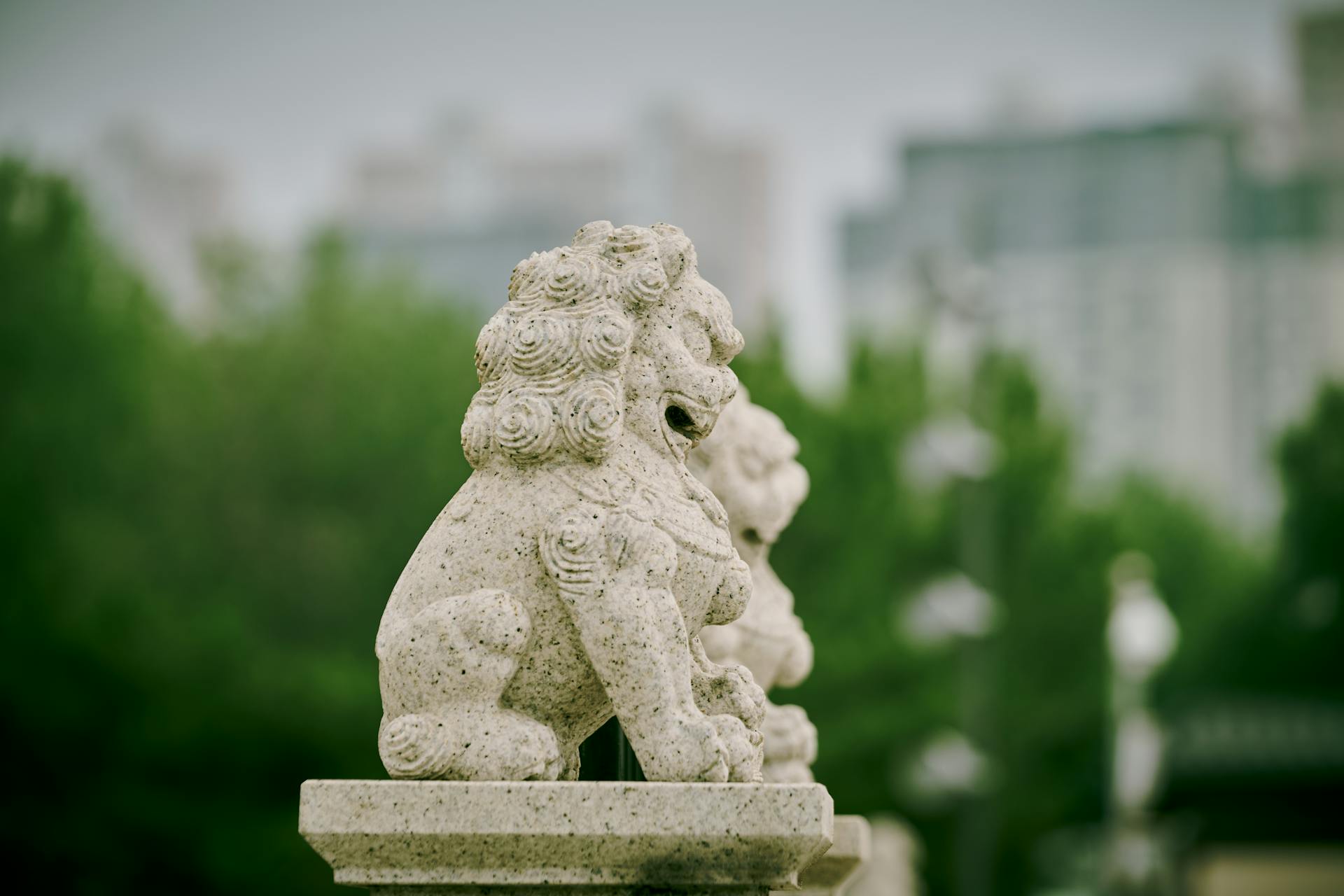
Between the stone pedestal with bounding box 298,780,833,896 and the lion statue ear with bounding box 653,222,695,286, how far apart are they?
1178 mm

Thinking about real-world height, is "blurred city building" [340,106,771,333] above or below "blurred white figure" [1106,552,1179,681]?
above

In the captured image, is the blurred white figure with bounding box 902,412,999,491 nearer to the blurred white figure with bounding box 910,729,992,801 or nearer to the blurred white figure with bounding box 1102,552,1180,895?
the blurred white figure with bounding box 1102,552,1180,895

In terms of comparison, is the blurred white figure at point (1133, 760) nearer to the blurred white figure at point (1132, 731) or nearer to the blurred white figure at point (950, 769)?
the blurred white figure at point (1132, 731)

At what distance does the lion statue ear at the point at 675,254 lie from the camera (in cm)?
375

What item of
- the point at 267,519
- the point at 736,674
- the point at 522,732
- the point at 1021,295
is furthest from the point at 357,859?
the point at 1021,295

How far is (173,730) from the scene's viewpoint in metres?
16.5

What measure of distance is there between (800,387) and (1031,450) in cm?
486

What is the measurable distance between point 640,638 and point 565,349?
2.07ft

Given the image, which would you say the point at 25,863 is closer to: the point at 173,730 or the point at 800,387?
the point at 173,730

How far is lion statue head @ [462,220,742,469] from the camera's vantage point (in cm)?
347

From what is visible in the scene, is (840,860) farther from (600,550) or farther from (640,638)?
(600,550)

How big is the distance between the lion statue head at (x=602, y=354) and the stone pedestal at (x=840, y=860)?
1.29m

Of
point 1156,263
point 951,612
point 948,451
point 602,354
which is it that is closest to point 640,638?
point 602,354

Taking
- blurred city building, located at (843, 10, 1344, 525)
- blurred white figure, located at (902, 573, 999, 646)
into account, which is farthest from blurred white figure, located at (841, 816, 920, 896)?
blurred city building, located at (843, 10, 1344, 525)
